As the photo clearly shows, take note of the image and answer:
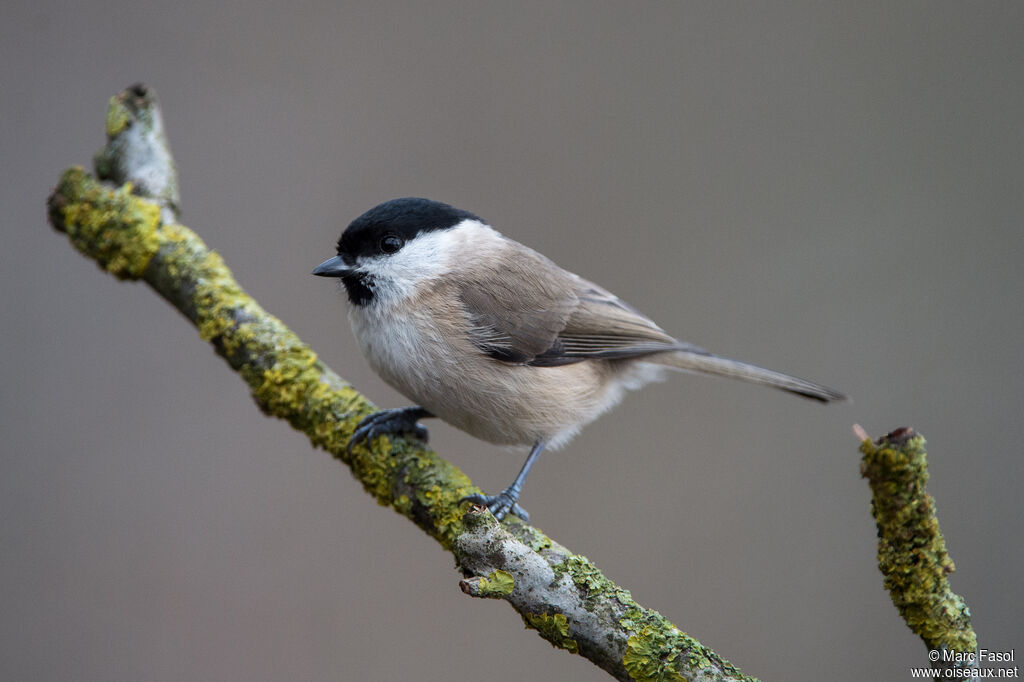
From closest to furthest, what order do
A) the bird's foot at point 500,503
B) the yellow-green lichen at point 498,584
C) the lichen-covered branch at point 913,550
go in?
the lichen-covered branch at point 913,550 → the yellow-green lichen at point 498,584 → the bird's foot at point 500,503

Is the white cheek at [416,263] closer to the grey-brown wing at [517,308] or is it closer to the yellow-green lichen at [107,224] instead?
the grey-brown wing at [517,308]

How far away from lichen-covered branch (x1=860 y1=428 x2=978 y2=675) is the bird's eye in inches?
59.4

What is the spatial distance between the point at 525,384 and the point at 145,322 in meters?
2.42

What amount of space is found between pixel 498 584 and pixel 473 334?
86 centimetres

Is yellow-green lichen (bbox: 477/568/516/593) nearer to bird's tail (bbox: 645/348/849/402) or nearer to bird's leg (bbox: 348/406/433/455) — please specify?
bird's leg (bbox: 348/406/433/455)

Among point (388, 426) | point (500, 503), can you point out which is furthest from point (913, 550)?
point (388, 426)

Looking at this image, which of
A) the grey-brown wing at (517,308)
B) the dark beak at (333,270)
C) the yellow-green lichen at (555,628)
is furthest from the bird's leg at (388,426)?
the yellow-green lichen at (555,628)

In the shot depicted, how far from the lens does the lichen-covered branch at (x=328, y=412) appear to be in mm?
1607

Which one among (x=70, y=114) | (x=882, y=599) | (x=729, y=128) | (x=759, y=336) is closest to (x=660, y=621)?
(x=882, y=599)

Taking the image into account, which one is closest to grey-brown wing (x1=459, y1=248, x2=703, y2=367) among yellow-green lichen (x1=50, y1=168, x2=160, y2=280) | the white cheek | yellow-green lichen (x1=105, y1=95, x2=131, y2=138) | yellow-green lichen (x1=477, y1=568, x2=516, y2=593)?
the white cheek

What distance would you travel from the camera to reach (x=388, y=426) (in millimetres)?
2348

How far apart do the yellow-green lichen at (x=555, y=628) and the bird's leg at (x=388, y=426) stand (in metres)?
0.85

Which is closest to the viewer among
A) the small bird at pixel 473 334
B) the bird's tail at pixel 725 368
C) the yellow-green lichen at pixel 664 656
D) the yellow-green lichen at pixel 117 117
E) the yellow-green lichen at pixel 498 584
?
the yellow-green lichen at pixel 664 656

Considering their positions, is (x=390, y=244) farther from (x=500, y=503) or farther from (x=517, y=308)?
(x=500, y=503)
